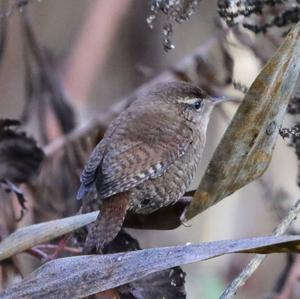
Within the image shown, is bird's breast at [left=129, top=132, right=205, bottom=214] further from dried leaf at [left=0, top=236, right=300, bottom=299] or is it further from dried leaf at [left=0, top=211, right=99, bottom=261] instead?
dried leaf at [left=0, top=236, right=300, bottom=299]

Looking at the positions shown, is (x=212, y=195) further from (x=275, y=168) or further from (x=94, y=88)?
(x=94, y=88)

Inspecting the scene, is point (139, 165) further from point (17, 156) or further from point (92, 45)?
point (92, 45)

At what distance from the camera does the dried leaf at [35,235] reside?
1960 mm

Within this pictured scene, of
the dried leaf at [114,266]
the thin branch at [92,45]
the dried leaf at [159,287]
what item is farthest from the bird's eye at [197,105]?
the thin branch at [92,45]

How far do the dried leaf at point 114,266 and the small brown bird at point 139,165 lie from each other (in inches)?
15.4

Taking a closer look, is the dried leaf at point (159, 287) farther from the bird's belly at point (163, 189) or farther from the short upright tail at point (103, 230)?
the bird's belly at point (163, 189)

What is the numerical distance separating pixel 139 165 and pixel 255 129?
58 centimetres

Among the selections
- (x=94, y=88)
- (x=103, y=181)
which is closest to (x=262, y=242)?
(x=103, y=181)

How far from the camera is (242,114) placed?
70.8 inches

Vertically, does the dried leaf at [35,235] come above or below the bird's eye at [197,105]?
above

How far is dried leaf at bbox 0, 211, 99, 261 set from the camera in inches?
77.2

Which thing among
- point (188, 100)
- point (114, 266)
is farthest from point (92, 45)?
point (114, 266)

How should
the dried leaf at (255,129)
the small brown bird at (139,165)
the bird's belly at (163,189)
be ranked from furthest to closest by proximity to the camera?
the bird's belly at (163,189) < the small brown bird at (139,165) < the dried leaf at (255,129)

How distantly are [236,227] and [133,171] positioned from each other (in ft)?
6.39
